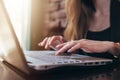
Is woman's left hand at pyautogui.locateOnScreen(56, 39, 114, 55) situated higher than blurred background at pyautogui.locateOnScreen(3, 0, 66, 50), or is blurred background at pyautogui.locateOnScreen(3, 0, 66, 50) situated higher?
blurred background at pyautogui.locateOnScreen(3, 0, 66, 50)

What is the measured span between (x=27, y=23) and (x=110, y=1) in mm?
247

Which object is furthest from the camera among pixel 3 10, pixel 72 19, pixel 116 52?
pixel 72 19

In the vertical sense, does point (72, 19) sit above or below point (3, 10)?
below

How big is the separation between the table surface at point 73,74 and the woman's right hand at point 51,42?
16 centimetres

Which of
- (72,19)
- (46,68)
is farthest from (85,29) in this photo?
(46,68)

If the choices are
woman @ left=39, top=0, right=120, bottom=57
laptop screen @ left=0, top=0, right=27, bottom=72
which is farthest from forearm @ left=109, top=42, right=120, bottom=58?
laptop screen @ left=0, top=0, right=27, bottom=72

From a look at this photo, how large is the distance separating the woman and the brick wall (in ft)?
0.05

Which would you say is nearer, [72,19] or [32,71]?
[32,71]

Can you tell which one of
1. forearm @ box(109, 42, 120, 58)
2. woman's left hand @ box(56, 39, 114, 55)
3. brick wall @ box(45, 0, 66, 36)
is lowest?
forearm @ box(109, 42, 120, 58)

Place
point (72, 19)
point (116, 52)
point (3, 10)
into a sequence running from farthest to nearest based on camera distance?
1. point (72, 19)
2. point (116, 52)
3. point (3, 10)

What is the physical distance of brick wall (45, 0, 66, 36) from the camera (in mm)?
551

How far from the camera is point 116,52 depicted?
48cm

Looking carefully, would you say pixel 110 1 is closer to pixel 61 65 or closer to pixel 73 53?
pixel 73 53

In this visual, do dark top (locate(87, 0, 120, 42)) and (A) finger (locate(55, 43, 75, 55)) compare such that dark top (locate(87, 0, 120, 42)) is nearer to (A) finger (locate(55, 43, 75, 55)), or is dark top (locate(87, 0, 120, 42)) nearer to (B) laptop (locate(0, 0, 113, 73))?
(A) finger (locate(55, 43, 75, 55))
